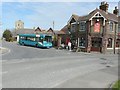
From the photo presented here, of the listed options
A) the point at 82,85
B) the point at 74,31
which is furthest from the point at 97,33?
the point at 82,85

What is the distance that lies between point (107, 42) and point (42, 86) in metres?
31.0

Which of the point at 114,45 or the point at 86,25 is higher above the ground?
the point at 86,25

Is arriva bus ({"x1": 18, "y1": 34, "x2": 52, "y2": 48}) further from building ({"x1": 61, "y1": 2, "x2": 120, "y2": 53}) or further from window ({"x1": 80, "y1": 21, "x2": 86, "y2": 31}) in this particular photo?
window ({"x1": 80, "y1": 21, "x2": 86, "y2": 31})

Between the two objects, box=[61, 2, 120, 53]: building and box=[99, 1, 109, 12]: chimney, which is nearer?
box=[61, 2, 120, 53]: building

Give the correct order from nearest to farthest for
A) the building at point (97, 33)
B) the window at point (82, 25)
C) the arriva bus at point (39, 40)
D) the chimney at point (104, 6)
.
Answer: the building at point (97, 33) < the window at point (82, 25) < the arriva bus at point (39, 40) < the chimney at point (104, 6)

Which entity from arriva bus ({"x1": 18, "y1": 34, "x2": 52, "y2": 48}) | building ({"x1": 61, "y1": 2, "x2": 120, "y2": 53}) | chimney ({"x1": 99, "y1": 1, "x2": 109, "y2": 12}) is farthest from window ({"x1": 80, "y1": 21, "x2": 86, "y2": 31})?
arriva bus ({"x1": 18, "y1": 34, "x2": 52, "y2": 48})

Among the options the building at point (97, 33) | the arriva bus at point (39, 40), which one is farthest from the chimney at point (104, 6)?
the arriva bus at point (39, 40)

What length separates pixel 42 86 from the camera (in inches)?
392

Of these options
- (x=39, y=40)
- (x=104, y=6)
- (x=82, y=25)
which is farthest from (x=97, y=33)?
(x=39, y=40)

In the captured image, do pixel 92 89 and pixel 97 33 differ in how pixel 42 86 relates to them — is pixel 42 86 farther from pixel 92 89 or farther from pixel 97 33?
pixel 97 33

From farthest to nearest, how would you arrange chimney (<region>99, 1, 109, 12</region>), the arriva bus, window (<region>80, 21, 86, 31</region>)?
chimney (<region>99, 1, 109, 12</region>), the arriva bus, window (<region>80, 21, 86, 31</region>)

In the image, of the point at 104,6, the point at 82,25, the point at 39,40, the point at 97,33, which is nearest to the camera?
the point at 97,33

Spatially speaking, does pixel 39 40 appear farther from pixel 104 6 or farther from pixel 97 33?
pixel 104 6

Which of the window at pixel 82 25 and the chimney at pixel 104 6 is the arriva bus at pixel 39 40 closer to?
the window at pixel 82 25
